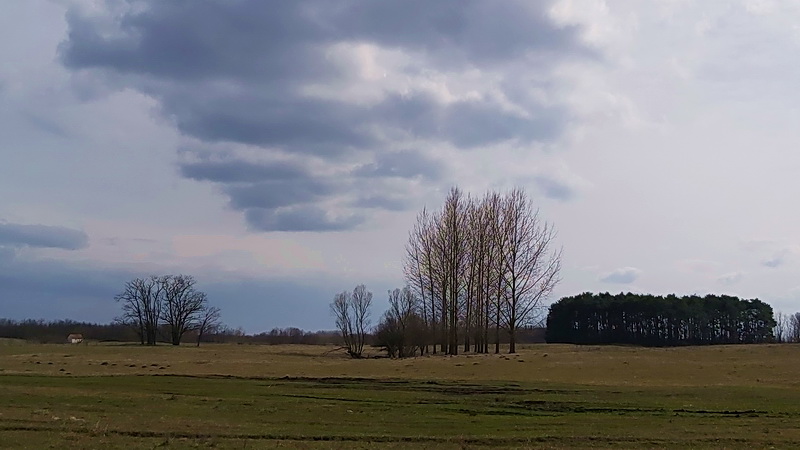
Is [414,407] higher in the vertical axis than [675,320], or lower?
lower

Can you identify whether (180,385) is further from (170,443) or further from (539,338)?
(539,338)

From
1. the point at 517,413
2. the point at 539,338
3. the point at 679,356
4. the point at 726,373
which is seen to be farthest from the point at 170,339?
the point at 517,413

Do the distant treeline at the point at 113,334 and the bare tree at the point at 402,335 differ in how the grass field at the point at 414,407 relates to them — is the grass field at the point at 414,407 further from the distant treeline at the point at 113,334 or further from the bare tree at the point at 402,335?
the distant treeline at the point at 113,334

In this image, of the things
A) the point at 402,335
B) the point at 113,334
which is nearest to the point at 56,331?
the point at 113,334

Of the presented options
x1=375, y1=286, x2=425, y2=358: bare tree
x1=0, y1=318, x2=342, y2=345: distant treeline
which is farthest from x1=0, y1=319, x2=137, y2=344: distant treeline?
x1=375, y1=286, x2=425, y2=358: bare tree

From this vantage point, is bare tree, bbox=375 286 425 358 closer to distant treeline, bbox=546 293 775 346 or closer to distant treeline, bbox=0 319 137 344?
distant treeline, bbox=546 293 775 346

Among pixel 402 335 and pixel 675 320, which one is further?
pixel 675 320

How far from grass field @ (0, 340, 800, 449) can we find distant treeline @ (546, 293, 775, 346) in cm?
6664

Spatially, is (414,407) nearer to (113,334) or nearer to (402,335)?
(402,335)

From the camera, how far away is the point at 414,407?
27.6 metres

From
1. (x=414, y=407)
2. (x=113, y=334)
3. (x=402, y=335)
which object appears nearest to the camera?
(x=414, y=407)

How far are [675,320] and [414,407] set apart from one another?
98.1 metres

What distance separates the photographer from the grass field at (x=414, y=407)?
18.5 m

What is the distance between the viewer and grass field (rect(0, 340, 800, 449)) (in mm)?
18469
